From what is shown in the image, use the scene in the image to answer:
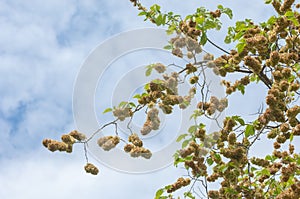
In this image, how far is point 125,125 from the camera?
3855mm

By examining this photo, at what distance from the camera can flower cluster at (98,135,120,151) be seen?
3.54 metres

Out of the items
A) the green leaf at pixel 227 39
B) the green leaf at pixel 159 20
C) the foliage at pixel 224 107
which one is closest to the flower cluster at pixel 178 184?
the foliage at pixel 224 107

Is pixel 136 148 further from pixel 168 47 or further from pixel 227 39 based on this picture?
pixel 227 39

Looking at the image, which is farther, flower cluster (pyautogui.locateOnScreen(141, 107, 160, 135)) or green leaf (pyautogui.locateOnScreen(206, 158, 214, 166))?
green leaf (pyautogui.locateOnScreen(206, 158, 214, 166))

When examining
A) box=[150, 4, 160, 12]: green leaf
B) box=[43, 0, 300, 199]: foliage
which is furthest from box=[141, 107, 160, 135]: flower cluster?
box=[150, 4, 160, 12]: green leaf

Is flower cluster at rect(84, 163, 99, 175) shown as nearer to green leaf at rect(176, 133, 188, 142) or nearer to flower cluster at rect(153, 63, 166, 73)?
green leaf at rect(176, 133, 188, 142)

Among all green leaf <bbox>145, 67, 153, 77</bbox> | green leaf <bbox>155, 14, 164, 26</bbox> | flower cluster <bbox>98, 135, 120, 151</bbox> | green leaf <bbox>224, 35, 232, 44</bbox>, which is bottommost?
flower cluster <bbox>98, 135, 120, 151</bbox>

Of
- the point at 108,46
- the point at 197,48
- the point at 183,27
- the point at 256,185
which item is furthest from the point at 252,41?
the point at 256,185

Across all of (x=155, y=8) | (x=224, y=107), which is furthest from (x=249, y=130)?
(x=155, y=8)

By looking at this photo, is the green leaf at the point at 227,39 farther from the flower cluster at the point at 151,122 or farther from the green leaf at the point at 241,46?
the flower cluster at the point at 151,122

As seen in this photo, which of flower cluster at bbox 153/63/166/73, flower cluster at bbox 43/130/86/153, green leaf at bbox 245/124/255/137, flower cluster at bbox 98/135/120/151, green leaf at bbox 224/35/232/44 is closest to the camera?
flower cluster at bbox 43/130/86/153

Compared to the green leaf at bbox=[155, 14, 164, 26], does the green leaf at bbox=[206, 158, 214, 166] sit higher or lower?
lower

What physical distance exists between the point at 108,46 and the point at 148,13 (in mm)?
743

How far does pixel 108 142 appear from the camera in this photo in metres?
3.55
